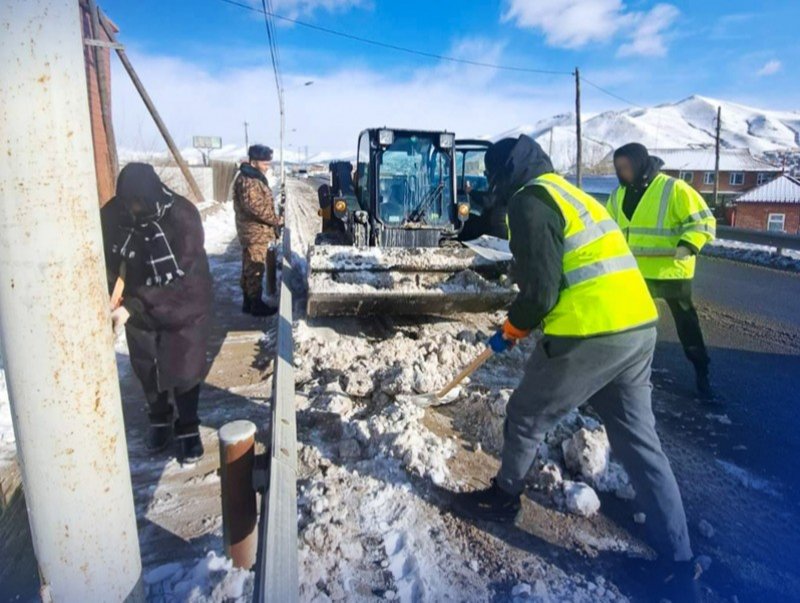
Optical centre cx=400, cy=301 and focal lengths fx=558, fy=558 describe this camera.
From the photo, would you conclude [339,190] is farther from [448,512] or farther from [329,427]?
[448,512]

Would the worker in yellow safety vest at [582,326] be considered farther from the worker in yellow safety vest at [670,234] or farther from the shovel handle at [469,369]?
the worker in yellow safety vest at [670,234]

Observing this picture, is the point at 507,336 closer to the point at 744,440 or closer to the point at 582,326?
the point at 582,326

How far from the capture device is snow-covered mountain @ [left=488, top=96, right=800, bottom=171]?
114312 mm

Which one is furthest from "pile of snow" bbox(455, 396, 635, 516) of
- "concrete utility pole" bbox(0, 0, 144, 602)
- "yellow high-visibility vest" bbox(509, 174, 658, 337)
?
"concrete utility pole" bbox(0, 0, 144, 602)

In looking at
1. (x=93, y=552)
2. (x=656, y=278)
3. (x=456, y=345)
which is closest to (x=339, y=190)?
(x=456, y=345)

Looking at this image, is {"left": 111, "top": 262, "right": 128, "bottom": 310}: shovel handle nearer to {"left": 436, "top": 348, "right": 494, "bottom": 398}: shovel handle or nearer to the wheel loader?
{"left": 436, "top": 348, "right": 494, "bottom": 398}: shovel handle

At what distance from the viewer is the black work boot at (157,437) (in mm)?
3742

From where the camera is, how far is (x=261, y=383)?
16.2ft

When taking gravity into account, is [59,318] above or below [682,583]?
above

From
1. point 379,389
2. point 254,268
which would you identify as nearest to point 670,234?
point 379,389

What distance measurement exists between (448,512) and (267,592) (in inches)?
67.1

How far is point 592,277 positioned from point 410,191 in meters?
5.57

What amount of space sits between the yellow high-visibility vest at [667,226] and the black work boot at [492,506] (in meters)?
2.69

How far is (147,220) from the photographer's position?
333 cm
